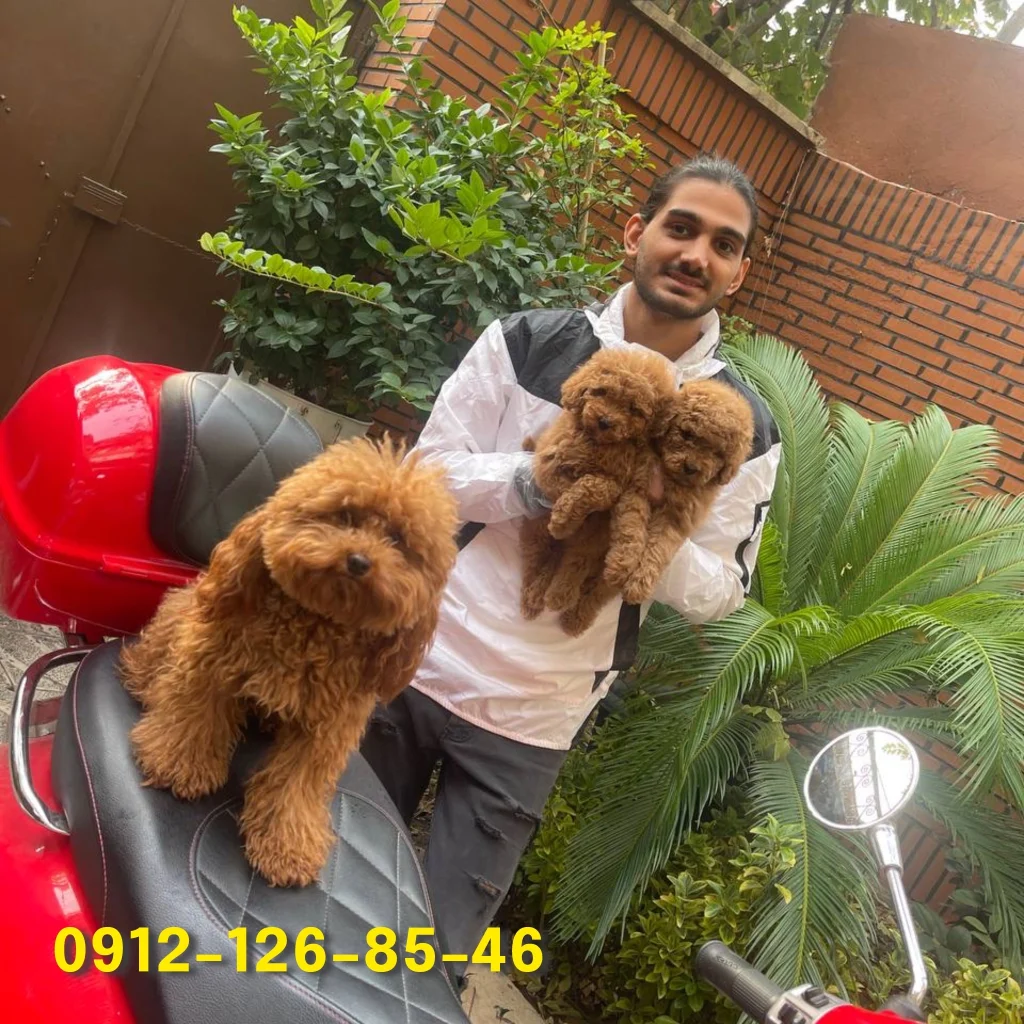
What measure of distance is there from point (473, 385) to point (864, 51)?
5.34m

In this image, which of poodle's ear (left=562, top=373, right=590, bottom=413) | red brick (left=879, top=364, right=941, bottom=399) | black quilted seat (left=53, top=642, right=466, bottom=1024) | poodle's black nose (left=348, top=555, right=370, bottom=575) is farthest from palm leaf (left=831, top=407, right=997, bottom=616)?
poodle's black nose (left=348, top=555, right=370, bottom=575)

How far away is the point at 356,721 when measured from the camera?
155 cm

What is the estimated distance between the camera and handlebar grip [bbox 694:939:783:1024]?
113 centimetres

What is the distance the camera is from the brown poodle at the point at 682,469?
167 cm

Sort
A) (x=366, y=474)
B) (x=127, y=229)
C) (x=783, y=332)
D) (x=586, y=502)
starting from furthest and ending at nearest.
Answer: (x=783, y=332)
(x=127, y=229)
(x=586, y=502)
(x=366, y=474)

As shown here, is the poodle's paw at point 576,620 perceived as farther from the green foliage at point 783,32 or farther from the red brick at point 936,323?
the green foliage at point 783,32

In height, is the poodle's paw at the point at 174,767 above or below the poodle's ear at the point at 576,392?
below

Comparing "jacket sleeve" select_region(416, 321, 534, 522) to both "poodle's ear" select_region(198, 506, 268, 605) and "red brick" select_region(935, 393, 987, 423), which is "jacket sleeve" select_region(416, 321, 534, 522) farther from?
"red brick" select_region(935, 393, 987, 423)

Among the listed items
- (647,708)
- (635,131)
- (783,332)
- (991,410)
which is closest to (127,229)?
(635,131)

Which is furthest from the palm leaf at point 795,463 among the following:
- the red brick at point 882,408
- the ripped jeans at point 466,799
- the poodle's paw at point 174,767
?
the poodle's paw at point 174,767

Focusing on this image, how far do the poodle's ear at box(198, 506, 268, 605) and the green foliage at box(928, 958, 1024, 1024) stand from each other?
9.12ft

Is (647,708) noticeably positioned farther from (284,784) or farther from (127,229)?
(127,229)

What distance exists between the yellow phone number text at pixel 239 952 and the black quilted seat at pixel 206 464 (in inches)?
29.1

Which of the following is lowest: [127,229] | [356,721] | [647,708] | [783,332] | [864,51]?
[647,708]
